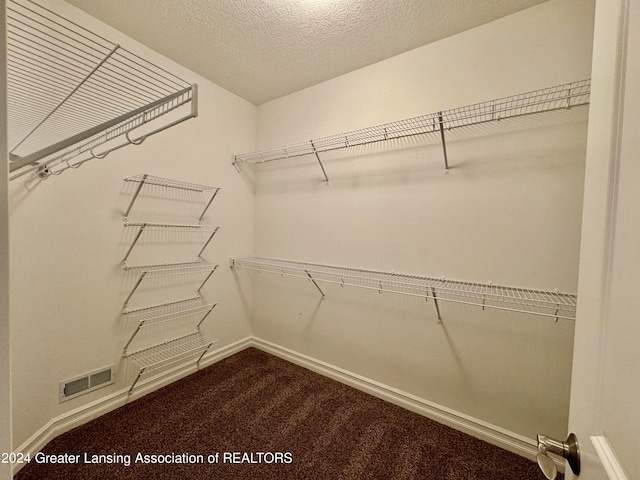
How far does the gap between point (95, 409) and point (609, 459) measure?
2.36 metres

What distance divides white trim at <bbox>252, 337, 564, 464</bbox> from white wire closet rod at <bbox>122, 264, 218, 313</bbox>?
99 centimetres

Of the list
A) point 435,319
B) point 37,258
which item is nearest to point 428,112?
point 435,319

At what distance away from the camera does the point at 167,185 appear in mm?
1941

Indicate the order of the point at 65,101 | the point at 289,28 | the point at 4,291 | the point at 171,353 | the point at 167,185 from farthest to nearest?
the point at 171,353, the point at 167,185, the point at 289,28, the point at 65,101, the point at 4,291

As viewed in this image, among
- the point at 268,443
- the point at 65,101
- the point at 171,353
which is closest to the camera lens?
the point at 65,101

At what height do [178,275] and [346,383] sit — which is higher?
[178,275]

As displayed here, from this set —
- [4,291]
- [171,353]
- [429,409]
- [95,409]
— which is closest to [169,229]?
[171,353]

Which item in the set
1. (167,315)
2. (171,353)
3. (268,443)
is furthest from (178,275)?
(268,443)

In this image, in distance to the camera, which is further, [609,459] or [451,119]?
[451,119]

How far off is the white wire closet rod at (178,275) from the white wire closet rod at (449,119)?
1.04 metres

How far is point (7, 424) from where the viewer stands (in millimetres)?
363

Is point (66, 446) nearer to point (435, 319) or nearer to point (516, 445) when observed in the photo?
point (435, 319)

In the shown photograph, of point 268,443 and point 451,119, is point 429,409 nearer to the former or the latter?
point 268,443

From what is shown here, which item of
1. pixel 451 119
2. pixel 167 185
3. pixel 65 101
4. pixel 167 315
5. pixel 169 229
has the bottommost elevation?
pixel 167 315
